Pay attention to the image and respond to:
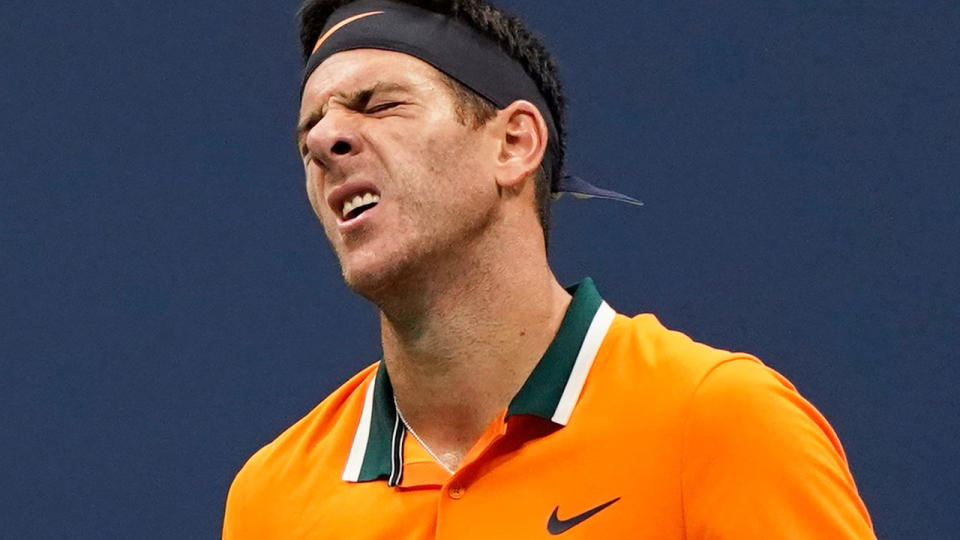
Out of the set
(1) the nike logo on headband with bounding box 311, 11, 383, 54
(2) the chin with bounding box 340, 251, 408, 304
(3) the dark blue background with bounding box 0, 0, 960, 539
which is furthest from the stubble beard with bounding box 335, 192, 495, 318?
(3) the dark blue background with bounding box 0, 0, 960, 539

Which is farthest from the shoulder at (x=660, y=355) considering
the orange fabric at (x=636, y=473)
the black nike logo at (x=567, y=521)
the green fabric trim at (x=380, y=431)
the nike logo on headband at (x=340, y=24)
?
the nike logo on headband at (x=340, y=24)

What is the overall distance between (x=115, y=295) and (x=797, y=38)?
1031 millimetres

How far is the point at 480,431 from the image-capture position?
5.31 feet

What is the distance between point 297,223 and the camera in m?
2.35

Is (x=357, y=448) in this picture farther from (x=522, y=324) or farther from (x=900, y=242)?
(x=900, y=242)

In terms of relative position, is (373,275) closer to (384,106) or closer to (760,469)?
(384,106)

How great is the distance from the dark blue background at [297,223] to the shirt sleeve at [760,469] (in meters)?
0.71

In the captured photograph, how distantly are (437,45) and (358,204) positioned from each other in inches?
7.7

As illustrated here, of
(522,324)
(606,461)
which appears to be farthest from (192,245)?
(606,461)

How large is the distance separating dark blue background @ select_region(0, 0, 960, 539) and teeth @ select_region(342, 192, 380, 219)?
0.69 metres

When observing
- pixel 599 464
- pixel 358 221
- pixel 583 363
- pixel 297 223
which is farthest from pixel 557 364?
pixel 297 223

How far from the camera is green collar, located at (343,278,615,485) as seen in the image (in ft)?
5.15

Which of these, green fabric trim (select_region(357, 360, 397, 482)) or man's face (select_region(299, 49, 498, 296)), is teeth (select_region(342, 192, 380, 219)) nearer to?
man's face (select_region(299, 49, 498, 296))

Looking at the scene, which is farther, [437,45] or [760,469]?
[437,45]
